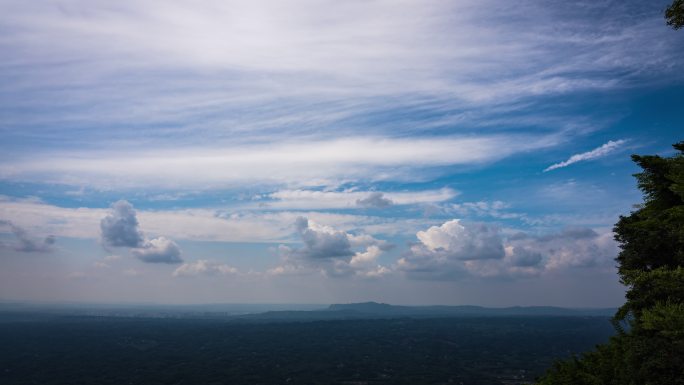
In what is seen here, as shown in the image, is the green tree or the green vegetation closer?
the green tree

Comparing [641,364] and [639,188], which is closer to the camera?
[641,364]

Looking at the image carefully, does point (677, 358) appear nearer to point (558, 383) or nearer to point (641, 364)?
point (641, 364)

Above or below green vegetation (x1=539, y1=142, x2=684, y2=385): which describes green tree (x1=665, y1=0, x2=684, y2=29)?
above

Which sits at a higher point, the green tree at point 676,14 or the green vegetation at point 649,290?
the green tree at point 676,14

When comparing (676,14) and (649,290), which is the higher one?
(676,14)

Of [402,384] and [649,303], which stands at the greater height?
[649,303]

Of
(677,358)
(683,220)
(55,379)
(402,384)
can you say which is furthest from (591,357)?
(55,379)

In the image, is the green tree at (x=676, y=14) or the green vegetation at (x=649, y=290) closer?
the green tree at (x=676, y=14)

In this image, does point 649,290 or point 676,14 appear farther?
point 649,290
